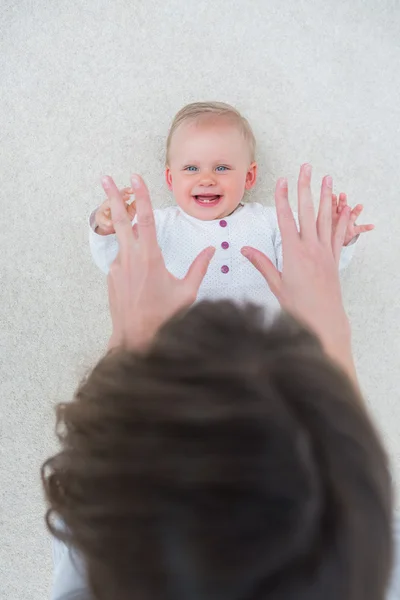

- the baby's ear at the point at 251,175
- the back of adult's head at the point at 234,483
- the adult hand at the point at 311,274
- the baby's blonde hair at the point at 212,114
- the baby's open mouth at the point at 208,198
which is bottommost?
the back of adult's head at the point at 234,483

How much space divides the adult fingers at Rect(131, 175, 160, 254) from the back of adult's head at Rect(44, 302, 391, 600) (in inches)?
13.8

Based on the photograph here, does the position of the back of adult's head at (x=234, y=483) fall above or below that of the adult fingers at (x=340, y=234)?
below

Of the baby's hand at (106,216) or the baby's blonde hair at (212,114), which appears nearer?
the baby's hand at (106,216)

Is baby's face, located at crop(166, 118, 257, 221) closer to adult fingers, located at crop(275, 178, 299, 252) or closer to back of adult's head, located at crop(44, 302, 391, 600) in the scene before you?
adult fingers, located at crop(275, 178, 299, 252)

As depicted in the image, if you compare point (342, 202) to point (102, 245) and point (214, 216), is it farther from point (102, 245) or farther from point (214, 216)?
point (102, 245)

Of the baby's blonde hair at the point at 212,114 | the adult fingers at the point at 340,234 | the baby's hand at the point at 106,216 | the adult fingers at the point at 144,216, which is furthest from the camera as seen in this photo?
the baby's blonde hair at the point at 212,114

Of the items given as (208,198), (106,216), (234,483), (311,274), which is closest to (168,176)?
(208,198)

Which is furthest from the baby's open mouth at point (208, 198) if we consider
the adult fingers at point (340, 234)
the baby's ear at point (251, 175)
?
the adult fingers at point (340, 234)

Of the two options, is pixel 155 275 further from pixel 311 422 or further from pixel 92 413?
pixel 311 422

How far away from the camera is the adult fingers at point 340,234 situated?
98 cm

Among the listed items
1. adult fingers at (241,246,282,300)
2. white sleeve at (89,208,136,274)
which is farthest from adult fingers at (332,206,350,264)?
white sleeve at (89,208,136,274)

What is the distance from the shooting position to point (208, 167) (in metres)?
1.21

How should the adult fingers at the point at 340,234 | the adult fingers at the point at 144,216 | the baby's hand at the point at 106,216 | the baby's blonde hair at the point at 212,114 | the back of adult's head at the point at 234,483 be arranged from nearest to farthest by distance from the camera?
the back of adult's head at the point at 234,483 → the adult fingers at the point at 144,216 → the adult fingers at the point at 340,234 → the baby's hand at the point at 106,216 → the baby's blonde hair at the point at 212,114

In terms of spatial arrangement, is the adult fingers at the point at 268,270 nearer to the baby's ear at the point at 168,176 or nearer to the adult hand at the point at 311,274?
the adult hand at the point at 311,274
